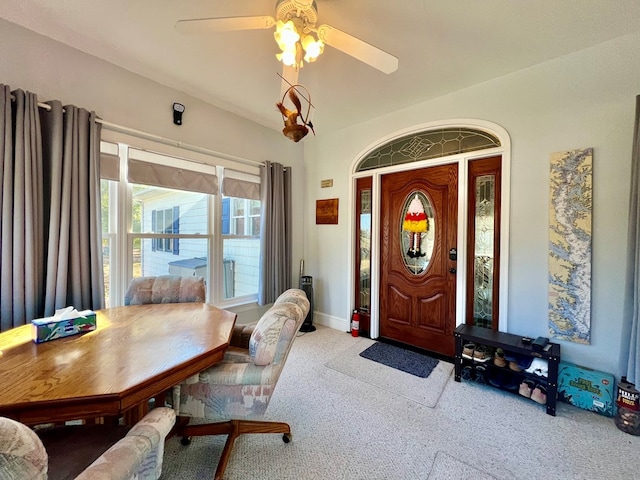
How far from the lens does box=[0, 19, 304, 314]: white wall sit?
1.80 meters

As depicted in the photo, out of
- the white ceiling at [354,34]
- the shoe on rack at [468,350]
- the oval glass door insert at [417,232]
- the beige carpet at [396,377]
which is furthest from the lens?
the oval glass door insert at [417,232]

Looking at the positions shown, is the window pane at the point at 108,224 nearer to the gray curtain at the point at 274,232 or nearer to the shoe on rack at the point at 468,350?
the gray curtain at the point at 274,232

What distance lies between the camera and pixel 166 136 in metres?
2.51

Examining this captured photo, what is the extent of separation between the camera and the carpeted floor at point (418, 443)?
1.39 meters

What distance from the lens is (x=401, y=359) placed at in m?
2.65

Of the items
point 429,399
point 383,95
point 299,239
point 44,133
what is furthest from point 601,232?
point 44,133

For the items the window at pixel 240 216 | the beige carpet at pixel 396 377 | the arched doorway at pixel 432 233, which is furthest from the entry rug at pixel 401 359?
the window at pixel 240 216

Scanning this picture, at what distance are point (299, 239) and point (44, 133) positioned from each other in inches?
105

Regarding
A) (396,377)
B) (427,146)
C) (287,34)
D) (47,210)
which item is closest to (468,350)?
(396,377)

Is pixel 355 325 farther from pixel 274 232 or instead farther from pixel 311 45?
pixel 311 45

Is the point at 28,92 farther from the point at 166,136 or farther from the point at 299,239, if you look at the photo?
the point at 299,239

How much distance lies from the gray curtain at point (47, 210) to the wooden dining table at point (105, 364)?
1.46ft

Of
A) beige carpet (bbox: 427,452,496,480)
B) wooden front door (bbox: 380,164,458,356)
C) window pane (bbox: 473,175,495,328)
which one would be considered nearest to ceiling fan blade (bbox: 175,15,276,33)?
wooden front door (bbox: 380,164,458,356)

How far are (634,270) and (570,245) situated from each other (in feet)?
1.16
